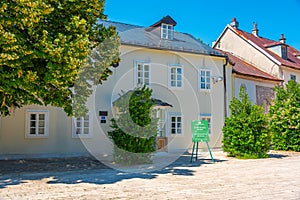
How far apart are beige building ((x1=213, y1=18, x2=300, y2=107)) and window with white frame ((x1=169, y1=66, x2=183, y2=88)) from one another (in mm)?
4432

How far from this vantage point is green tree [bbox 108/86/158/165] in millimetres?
12930

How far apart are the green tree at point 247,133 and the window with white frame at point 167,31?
7.17 meters

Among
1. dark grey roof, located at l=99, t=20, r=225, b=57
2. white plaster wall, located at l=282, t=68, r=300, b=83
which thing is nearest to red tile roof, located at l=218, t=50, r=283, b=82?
white plaster wall, located at l=282, t=68, r=300, b=83

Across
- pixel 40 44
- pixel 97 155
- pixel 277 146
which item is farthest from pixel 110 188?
pixel 277 146

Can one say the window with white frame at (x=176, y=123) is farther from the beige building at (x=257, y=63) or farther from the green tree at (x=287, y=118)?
the green tree at (x=287, y=118)

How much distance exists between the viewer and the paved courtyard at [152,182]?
7621mm

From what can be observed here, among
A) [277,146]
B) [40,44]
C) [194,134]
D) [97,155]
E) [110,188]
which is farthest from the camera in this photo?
[277,146]

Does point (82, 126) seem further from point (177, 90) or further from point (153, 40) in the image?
point (153, 40)

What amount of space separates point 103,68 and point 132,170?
370 cm

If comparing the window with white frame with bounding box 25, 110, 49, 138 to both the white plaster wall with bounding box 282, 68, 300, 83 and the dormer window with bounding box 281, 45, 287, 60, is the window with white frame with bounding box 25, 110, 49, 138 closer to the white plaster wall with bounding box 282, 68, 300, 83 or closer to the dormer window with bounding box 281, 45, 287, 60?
the white plaster wall with bounding box 282, 68, 300, 83

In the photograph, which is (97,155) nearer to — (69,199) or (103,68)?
(103,68)

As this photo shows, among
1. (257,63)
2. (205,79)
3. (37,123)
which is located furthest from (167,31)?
(257,63)

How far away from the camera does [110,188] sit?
8.38 meters

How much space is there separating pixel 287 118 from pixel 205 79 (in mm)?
5287
